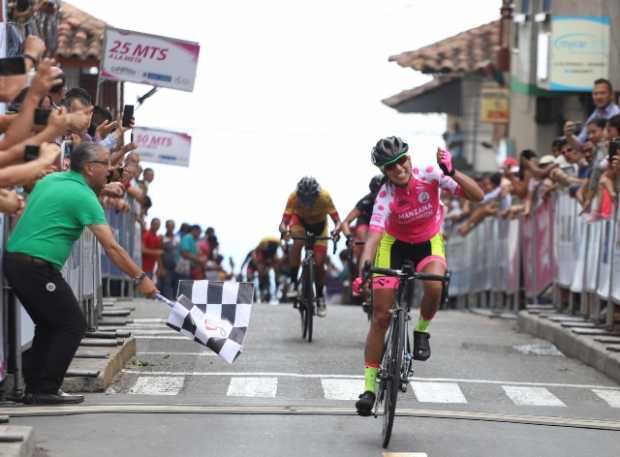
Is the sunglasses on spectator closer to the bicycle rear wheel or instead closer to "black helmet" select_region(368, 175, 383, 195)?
the bicycle rear wheel

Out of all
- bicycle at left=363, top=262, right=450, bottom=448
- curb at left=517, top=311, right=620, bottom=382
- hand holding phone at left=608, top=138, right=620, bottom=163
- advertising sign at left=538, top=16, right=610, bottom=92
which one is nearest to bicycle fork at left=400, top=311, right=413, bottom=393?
bicycle at left=363, top=262, right=450, bottom=448

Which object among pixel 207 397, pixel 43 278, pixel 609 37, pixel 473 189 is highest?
pixel 609 37

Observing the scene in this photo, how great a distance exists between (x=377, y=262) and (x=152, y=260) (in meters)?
18.7

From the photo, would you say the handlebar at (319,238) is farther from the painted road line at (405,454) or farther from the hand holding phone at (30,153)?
the hand holding phone at (30,153)

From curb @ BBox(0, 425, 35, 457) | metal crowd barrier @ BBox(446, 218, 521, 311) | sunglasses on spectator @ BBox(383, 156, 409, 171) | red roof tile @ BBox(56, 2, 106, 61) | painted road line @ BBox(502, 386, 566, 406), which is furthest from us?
red roof tile @ BBox(56, 2, 106, 61)

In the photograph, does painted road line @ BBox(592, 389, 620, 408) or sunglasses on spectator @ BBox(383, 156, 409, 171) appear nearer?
sunglasses on spectator @ BBox(383, 156, 409, 171)

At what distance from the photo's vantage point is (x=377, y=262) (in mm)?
11930

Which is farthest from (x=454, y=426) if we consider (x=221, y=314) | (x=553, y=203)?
(x=553, y=203)

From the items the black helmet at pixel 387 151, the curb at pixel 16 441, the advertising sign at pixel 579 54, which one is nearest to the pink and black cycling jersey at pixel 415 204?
the black helmet at pixel 387 151

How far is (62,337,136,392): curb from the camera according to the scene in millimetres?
12758

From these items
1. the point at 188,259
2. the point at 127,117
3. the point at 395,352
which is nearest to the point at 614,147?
the point at 127,117

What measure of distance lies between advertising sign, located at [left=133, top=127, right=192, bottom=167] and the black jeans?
16.1m

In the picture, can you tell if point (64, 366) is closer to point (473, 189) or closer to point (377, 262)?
point (377, 262)

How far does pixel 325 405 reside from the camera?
1226cm
